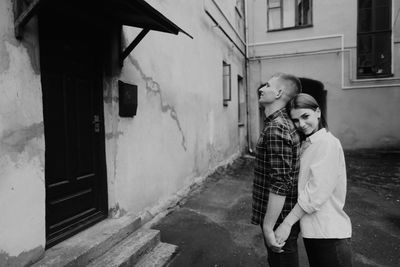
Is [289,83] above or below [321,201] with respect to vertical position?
above

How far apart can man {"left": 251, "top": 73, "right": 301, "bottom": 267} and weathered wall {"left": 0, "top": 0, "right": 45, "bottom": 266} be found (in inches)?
64.1

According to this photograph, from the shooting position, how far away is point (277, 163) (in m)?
1.55

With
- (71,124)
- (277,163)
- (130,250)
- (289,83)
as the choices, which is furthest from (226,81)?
(277,163)

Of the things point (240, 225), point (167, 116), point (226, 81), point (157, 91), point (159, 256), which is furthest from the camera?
point (226, 81)

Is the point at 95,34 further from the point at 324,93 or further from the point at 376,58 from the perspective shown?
the point at 376,58

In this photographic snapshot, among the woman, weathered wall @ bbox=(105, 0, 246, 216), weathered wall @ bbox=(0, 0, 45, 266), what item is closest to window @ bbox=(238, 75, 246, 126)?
weathered wall @ bbox=(105, 0, 246, 216)

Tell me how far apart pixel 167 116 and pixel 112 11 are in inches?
71.5

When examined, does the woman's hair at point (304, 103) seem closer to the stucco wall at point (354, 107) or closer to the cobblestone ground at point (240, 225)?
the cobblestone ground at point (240, 225)

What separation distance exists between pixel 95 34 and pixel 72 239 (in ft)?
6.60

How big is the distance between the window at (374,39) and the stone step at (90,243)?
33.7 feet

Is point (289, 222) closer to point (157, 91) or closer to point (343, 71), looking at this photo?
point (157, 91)

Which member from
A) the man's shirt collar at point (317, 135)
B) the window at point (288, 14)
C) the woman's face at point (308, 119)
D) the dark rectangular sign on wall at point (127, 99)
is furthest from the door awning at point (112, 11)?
the window at point (288, 14)

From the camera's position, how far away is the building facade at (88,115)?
2.06 m

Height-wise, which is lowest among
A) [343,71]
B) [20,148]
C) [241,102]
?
[20,148]
